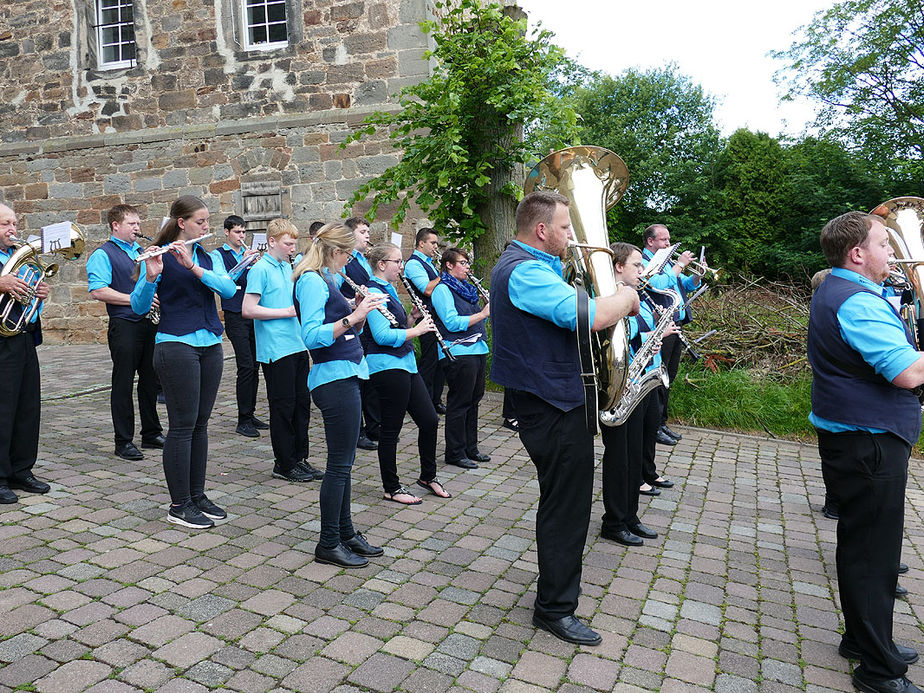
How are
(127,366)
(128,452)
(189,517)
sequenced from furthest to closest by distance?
(127,366) → (128,452) → (189,517)

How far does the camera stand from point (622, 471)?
4484 mm

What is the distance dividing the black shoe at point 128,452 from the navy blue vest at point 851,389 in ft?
16.5

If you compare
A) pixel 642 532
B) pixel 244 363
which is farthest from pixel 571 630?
pixel 244 363

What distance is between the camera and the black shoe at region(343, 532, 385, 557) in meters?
4.12

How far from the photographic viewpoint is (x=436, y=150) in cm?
846

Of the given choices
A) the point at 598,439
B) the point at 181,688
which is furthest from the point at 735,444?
the point at 181,688

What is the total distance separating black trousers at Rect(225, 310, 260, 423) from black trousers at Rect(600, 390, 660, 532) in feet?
12.1

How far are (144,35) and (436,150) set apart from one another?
277 inches

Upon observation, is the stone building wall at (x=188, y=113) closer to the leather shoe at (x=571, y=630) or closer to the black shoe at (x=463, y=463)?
the black shoe at (x=463, y=463)

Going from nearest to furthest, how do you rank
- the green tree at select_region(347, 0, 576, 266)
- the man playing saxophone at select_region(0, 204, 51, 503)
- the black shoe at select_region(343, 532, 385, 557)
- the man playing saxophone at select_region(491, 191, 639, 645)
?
the man playing saxophone at select_region(491, 191, 639, 645)
the black shoe at select_region(343, 532, 385, 557)
the man playing saxophone at select_region(0, 204, 51, 503)
the green tree at select_region(347, 0, 576, 266)

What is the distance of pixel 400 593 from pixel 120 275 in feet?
12.5

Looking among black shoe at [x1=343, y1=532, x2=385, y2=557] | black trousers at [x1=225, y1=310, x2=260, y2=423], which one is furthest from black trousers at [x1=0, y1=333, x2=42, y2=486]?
black shoe at [x1=343, y1=532, x2=385, y2=557]

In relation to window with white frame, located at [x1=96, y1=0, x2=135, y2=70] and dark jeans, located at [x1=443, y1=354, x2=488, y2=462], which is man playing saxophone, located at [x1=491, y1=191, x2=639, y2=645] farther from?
window with white frame, located at [x1=96, y1=0, x2=135, y2=70]

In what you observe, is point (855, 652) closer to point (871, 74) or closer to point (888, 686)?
point (888, 686)
